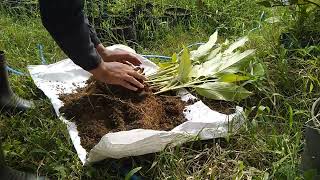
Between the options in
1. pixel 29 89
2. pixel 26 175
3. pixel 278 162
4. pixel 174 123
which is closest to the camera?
pixel 278 162

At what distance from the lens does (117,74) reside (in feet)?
7.31

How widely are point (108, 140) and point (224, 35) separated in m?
2.02

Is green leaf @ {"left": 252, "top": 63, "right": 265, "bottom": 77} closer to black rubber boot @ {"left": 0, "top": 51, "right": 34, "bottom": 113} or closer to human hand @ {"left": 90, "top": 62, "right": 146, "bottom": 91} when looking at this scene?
human hand @ {"left": 90, "top": 62, "right": 146, "bottom": 91}

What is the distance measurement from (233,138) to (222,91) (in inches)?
15.6

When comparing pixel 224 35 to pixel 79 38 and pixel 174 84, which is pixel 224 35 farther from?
pixel 79 38

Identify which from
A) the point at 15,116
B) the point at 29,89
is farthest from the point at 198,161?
the point at 29,89

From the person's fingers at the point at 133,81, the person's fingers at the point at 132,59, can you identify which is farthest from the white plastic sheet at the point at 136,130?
the person's fingers at the point at 133,81

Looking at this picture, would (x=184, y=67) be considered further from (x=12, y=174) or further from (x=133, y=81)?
(x=12, y=174)

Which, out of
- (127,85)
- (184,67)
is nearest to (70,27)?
(127,85)

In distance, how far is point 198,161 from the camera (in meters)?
2.10

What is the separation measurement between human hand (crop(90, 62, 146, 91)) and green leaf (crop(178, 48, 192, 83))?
1.06 ft

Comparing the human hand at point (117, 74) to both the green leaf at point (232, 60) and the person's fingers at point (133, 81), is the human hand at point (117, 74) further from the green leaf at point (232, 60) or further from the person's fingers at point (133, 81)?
the green leaf at point (232, 60)

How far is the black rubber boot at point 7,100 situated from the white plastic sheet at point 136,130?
143 millimetres

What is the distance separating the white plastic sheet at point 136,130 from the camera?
2.02 m
